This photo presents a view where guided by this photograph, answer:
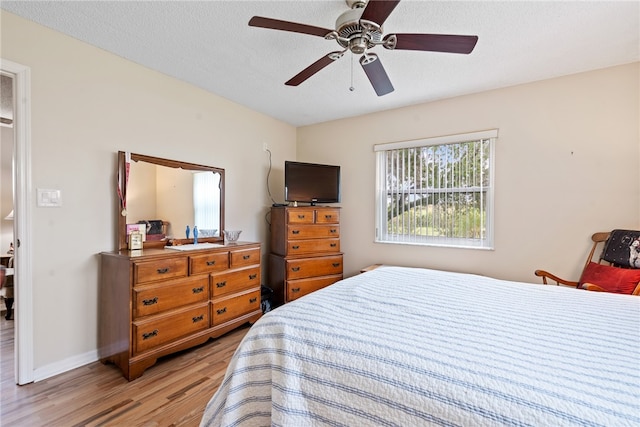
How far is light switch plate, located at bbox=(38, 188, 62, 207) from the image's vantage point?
2.07 metres

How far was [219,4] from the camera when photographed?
72.2 inches

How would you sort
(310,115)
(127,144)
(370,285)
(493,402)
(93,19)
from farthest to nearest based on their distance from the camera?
(310,115) < (127,144) < (93,19) < (370,285) < (493,402)

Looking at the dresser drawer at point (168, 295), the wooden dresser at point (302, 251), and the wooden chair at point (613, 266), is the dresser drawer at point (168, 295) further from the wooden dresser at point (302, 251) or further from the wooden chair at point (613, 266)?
the wooden chair at point (613, 266)

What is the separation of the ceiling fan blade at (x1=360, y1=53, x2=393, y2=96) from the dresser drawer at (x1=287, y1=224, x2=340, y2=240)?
5.80 ft

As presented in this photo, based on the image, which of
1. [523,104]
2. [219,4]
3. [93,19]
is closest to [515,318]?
[219,4]

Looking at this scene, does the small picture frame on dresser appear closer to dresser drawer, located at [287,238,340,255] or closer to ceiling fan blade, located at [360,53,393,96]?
dresser drawer, located at [287,238,340,255]

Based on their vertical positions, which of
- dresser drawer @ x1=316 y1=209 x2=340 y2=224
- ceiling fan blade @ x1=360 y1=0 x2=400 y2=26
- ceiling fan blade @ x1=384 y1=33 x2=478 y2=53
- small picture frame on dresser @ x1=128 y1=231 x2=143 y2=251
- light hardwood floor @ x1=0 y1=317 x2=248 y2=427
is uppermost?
ceiling fan blade @ x1=360 y1=0 x2=400 y2=26

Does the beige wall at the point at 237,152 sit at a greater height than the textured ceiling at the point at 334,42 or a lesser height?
lesser

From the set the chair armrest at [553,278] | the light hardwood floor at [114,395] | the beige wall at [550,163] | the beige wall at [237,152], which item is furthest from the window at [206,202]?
the chair armrest at [553,278]

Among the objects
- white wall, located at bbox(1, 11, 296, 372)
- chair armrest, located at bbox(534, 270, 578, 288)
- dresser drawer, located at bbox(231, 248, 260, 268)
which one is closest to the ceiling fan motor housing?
white wall, located at bbox(1, 11, 296, 372)

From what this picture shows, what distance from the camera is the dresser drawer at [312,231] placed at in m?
3.47

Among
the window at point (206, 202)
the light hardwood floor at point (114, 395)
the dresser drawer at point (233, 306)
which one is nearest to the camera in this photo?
the light hardwood floor at point (114, 395)

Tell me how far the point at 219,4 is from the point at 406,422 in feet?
7.53

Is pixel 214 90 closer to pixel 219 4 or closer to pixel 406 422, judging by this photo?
pixel 219 4
